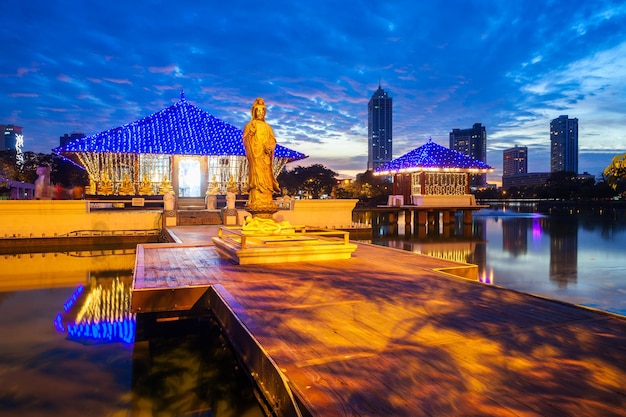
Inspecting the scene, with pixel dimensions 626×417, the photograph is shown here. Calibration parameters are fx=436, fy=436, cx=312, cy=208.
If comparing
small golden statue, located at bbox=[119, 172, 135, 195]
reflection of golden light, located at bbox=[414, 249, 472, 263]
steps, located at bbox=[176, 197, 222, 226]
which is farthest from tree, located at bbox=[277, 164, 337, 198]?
reflection of golden light, located at bbox=[414, 249, 472, 263]

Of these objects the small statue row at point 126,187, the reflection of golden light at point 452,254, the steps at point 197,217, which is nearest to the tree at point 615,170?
the reflection of golden light at point 452,254

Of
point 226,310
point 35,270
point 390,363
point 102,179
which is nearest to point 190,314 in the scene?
point 226,310

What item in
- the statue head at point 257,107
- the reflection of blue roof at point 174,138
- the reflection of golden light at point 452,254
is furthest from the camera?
the reflection of blue roof at point 174,138

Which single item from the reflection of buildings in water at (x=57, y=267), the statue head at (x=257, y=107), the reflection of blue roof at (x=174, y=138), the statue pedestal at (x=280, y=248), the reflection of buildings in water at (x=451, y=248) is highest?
the reflection of blue roof at (x=174, y=138)

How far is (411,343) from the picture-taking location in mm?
4523

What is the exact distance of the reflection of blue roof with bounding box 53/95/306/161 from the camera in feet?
98.1

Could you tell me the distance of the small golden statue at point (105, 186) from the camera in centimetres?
2958

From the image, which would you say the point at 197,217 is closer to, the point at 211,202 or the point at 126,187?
the point at 211,202

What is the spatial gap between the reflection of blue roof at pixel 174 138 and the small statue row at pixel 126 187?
2.26 metres

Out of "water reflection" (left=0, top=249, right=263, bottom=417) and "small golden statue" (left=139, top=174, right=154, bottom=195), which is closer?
"water reflection" (left=0, top=249, right=263, bottom=417)

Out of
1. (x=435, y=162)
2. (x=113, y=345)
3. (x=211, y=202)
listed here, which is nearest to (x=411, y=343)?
(x=113, y=345)

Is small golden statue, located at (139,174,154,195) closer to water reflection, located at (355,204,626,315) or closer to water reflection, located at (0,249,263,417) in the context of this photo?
water reflection, located at (355,204,626,315)

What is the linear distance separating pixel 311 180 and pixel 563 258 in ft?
212

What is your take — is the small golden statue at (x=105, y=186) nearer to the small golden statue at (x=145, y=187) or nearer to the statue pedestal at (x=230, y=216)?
the small golden statue at (x=145, y=187)
